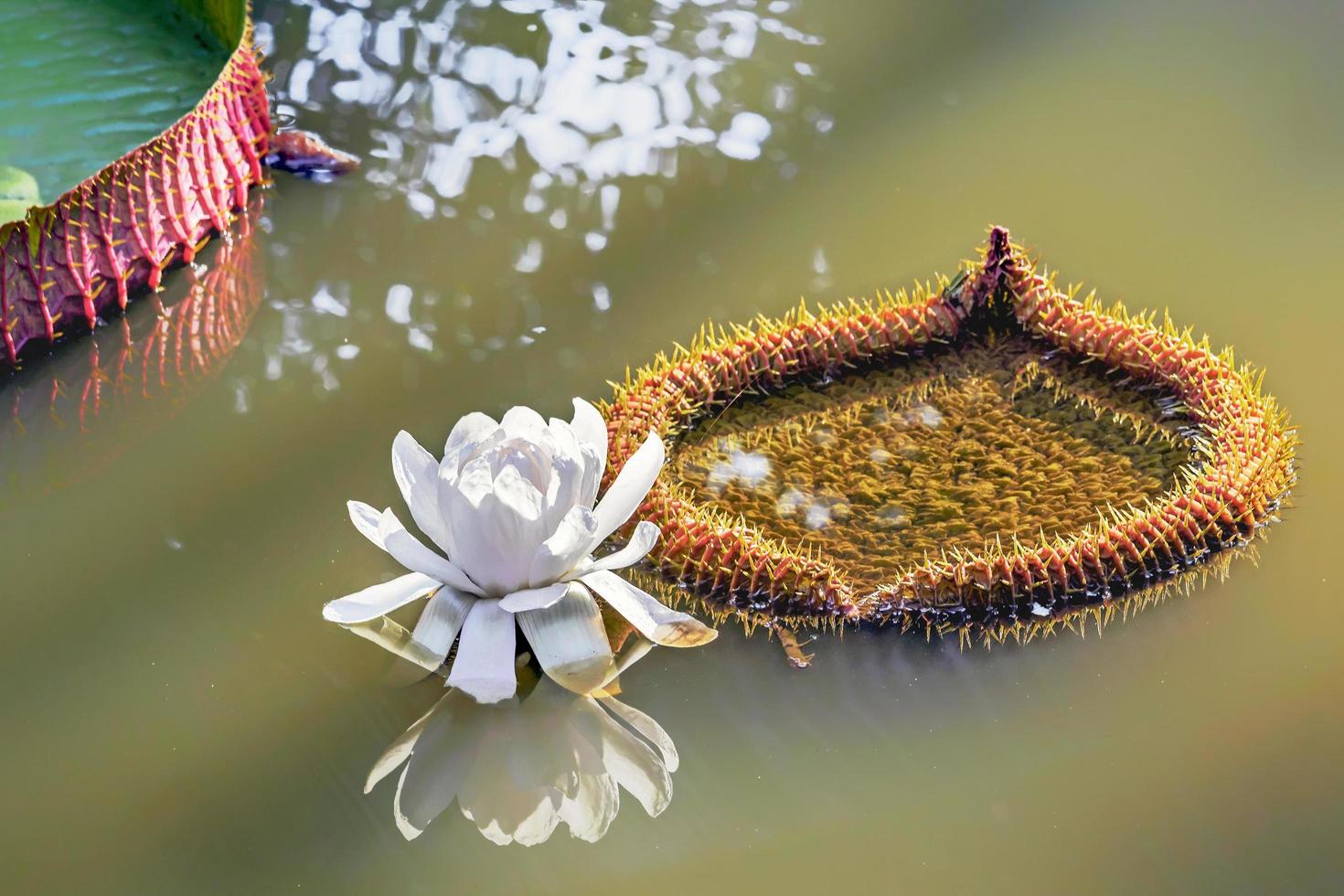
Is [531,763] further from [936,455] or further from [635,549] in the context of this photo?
[936,455]

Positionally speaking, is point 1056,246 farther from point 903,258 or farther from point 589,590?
point 589,590

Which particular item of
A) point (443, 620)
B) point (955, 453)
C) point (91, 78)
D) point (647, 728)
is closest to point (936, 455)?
point (955, 453)

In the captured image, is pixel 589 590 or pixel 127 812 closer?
pixel 127 812

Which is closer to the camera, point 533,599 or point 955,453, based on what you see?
point 533,599

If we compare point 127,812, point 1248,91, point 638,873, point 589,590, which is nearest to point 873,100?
point 1248,91

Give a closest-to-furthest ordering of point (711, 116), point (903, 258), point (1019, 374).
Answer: point (1019, 374)
point (903, 258)
point (711, 116)

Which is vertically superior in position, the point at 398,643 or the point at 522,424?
the point at 522,424

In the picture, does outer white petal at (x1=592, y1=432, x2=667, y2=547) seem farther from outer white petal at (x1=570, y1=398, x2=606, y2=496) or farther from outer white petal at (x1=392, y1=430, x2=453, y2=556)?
outer white petal at (x1=392, y1=430, x2=453, y2=556)
